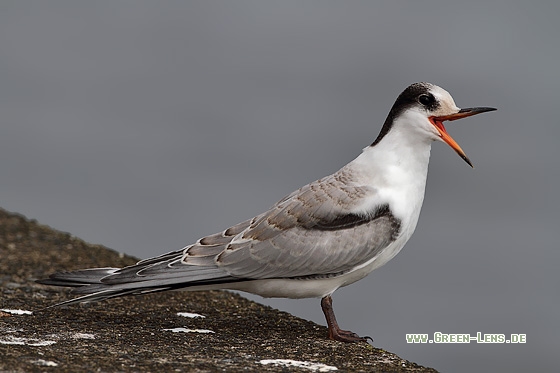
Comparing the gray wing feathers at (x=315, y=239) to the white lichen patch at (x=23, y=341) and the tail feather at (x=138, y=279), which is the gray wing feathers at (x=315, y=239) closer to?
the tail feather at (x=138, y=279)

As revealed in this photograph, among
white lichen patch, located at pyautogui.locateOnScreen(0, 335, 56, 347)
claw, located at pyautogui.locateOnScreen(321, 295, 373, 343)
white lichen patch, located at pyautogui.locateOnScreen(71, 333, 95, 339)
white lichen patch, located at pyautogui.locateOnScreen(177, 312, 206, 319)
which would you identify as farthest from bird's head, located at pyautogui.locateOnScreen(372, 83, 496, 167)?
white lichen patch, located at pyautogui.locateOnScreen(0, 335, 56, 347)

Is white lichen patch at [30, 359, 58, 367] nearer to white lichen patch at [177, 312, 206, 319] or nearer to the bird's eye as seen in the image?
white lichen patch at [177, 312, 206, 319]

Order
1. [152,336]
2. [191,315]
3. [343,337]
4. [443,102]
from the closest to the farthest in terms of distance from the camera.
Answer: [152,336], [343,337], [443,102], [191,315]

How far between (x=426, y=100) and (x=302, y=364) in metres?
1.75

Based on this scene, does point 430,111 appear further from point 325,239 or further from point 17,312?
point 17,312

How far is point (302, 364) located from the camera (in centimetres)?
428

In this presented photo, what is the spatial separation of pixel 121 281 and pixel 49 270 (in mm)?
1561

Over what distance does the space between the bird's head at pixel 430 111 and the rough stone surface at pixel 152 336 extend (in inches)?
50.0

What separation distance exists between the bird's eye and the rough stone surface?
1.42 m

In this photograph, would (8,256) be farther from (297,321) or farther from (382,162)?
(382,162)

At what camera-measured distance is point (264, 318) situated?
18.0ft

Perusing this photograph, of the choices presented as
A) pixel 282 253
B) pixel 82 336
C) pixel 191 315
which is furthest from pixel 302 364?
pixel 191 315

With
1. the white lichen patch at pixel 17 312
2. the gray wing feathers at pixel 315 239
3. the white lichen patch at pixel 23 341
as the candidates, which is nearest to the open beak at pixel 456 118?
the gray wing feathers at pixel 315 239

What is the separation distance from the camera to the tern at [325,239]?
195 inches
